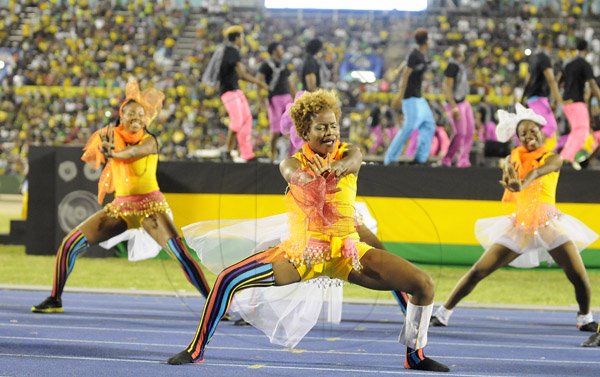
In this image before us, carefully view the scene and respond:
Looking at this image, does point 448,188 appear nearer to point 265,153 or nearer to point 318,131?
point 318,131

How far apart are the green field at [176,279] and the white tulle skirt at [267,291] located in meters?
4.05

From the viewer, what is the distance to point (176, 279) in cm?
1365

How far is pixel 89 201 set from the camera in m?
15.6

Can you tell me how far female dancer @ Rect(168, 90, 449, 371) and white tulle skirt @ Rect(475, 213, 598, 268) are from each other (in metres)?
2.94

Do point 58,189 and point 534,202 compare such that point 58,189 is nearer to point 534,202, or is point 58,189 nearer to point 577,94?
point 577,94

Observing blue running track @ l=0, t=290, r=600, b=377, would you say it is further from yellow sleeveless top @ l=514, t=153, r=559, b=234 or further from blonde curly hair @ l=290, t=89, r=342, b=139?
blonde curly hair @ l=290, t=89, r=342, b=139

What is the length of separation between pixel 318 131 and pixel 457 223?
8.75m

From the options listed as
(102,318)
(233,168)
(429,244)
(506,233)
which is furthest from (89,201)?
(506,233)

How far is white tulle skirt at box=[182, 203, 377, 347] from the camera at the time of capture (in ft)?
21.6

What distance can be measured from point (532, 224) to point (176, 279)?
5.75m

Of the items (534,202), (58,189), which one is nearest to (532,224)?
(534,202)

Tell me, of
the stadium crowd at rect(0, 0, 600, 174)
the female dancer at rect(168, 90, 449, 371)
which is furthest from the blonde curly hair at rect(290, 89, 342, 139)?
the stadium crowd at rect(0, 0, 600, 174)

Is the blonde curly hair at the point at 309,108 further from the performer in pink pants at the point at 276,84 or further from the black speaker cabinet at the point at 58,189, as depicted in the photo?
the black speaker cabinet at the point at 58,189

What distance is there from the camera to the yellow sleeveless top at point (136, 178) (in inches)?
371
